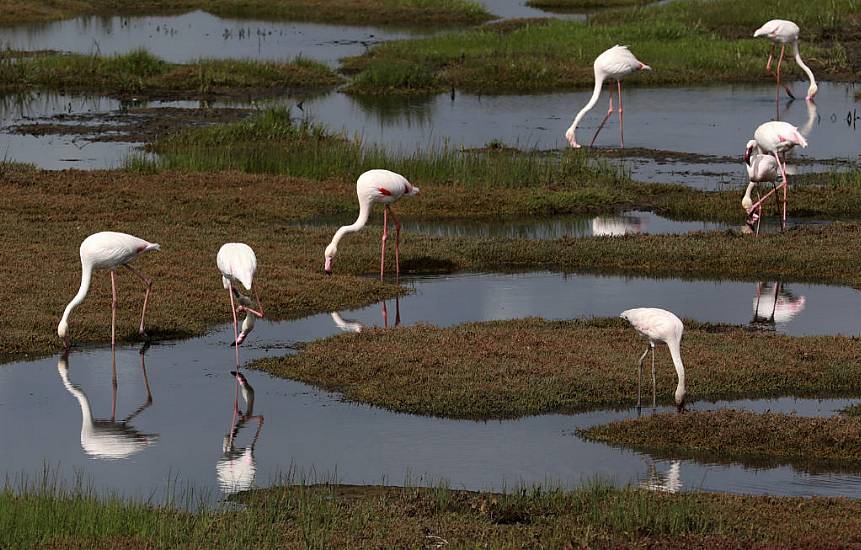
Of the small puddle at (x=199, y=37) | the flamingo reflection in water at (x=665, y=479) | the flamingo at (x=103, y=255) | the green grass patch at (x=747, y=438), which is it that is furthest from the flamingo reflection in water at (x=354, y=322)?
the small puddle at (x=199, y=37)

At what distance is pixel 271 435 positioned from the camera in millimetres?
13258

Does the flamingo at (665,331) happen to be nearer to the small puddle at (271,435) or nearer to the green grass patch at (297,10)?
the small puddle at (271,435)

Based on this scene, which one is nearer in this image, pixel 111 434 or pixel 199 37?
pixel 111 434

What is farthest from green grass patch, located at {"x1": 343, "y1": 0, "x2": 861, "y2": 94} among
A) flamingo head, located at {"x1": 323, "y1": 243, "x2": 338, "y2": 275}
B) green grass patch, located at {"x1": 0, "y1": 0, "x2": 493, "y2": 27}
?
flamingo head, located at {"x1": 323, "y1": 243, "x2": 338, "y2": 275}

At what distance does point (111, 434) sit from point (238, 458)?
153 centimetres

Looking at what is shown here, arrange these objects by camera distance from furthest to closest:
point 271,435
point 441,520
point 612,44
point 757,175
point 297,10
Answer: point 297,10
point 612,44
point 757,175
point 271,435
point 441,520

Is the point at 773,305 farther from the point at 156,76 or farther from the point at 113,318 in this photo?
the point at 156,76

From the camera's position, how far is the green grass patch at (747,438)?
12.3 meters

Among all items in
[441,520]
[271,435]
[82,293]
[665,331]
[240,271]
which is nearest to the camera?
[441,520]

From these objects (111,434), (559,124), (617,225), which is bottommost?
(111,434)

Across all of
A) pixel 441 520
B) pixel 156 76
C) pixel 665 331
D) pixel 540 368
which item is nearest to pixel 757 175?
pixel 540 368

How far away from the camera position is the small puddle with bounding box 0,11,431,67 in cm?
4831

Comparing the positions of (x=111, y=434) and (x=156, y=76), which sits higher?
(x=156, y=76)

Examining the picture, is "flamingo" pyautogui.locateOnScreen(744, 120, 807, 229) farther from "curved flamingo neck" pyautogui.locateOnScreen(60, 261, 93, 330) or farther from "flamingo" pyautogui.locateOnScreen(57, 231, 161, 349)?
"curved flamingo neck" pyautogui.locateOnScreen(60, 261, 93, 330)
